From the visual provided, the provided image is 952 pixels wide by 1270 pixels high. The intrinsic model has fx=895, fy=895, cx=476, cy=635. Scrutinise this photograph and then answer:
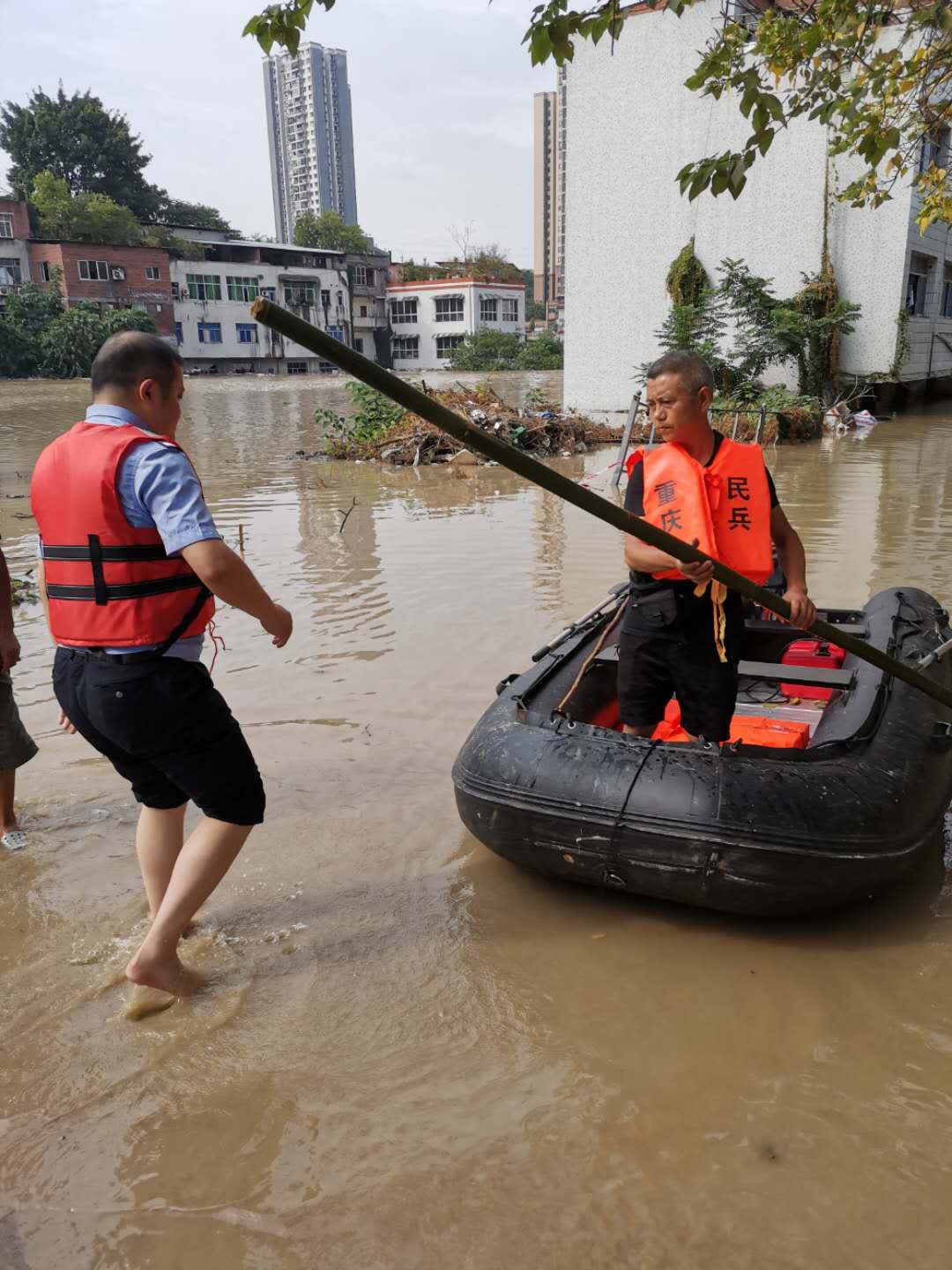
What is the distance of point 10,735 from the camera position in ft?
10.7

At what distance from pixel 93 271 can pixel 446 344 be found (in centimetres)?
2227

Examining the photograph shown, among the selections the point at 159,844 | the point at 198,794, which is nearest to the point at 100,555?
the point at 198,794

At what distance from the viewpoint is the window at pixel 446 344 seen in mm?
59237

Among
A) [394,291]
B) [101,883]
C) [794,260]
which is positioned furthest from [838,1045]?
[394,291]

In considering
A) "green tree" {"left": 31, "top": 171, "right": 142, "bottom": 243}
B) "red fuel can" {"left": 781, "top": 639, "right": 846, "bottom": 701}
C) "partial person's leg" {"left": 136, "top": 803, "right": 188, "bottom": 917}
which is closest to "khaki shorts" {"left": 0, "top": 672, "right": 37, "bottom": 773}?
"partial person's leg" {"left": 136, "top": 803, "right": 188, "bottom": 917}

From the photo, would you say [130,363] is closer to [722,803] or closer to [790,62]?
[722,803]

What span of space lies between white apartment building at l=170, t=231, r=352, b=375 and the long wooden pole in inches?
2099

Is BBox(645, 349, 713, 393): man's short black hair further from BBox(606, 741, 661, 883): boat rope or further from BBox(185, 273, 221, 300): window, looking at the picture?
BBox(185, 273, 221, 300): window

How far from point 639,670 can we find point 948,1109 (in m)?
1.57

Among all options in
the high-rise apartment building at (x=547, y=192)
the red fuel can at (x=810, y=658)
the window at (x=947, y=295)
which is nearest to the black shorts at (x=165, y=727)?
the red fuel can at (x=810, y=658)

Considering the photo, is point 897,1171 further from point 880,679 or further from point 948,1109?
point 880,679

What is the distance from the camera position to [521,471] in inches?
86.7

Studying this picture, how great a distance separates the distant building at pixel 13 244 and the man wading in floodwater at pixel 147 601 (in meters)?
52.4

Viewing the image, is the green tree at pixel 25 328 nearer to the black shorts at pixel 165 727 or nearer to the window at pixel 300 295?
the window at pixel 300 295
